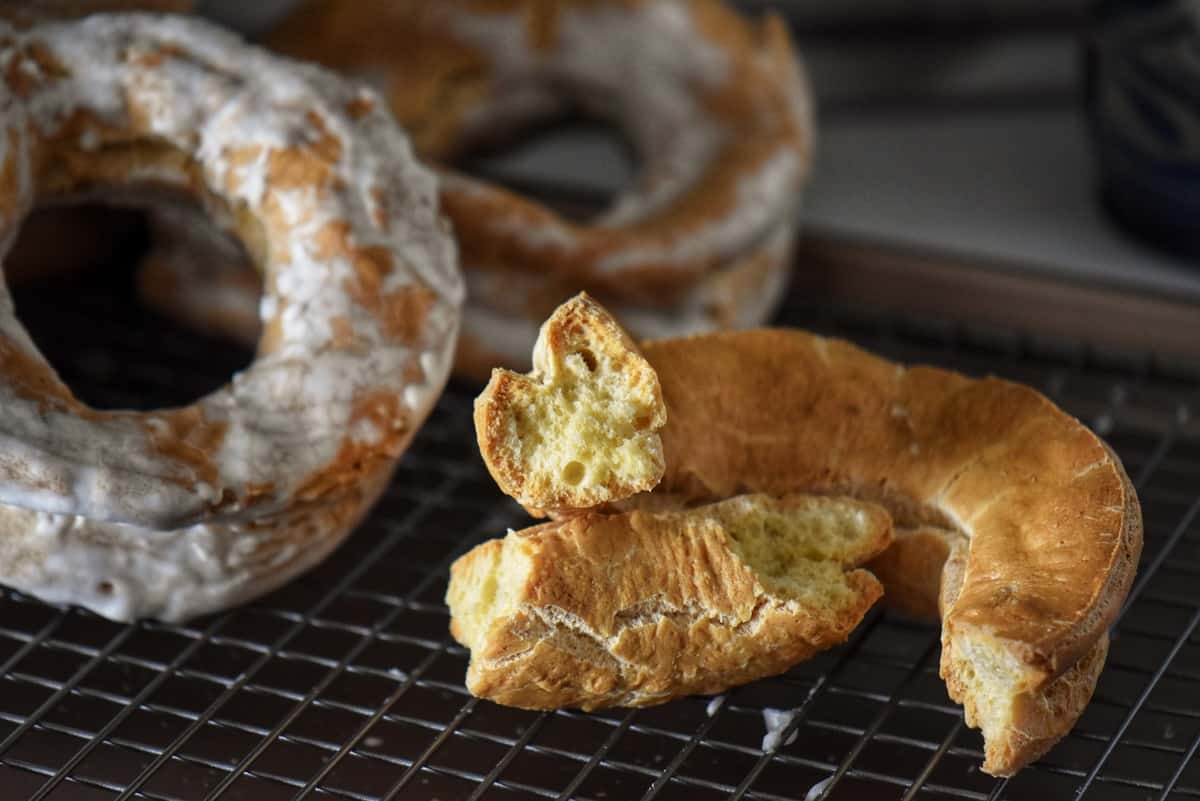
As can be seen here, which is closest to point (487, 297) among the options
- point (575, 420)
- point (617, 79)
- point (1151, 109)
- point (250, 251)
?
point (250, 251)

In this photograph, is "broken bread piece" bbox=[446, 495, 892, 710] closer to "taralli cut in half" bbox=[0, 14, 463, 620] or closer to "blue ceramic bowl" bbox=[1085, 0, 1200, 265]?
"taralli cut in half" bbox=[0, 14, 463, 620]

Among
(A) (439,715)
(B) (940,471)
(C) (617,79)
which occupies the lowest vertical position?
(A) (439,715)

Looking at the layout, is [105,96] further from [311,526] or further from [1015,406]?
[1015,406]

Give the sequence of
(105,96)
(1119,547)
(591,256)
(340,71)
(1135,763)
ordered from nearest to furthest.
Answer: (1119,547), (1135,763), (105,96), (591,256), (340,71)

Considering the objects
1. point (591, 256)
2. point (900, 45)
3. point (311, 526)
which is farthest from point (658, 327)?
point (900, 45)

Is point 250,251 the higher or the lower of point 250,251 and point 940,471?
the higher

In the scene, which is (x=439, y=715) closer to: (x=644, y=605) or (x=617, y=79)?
(x=644, y=605)
